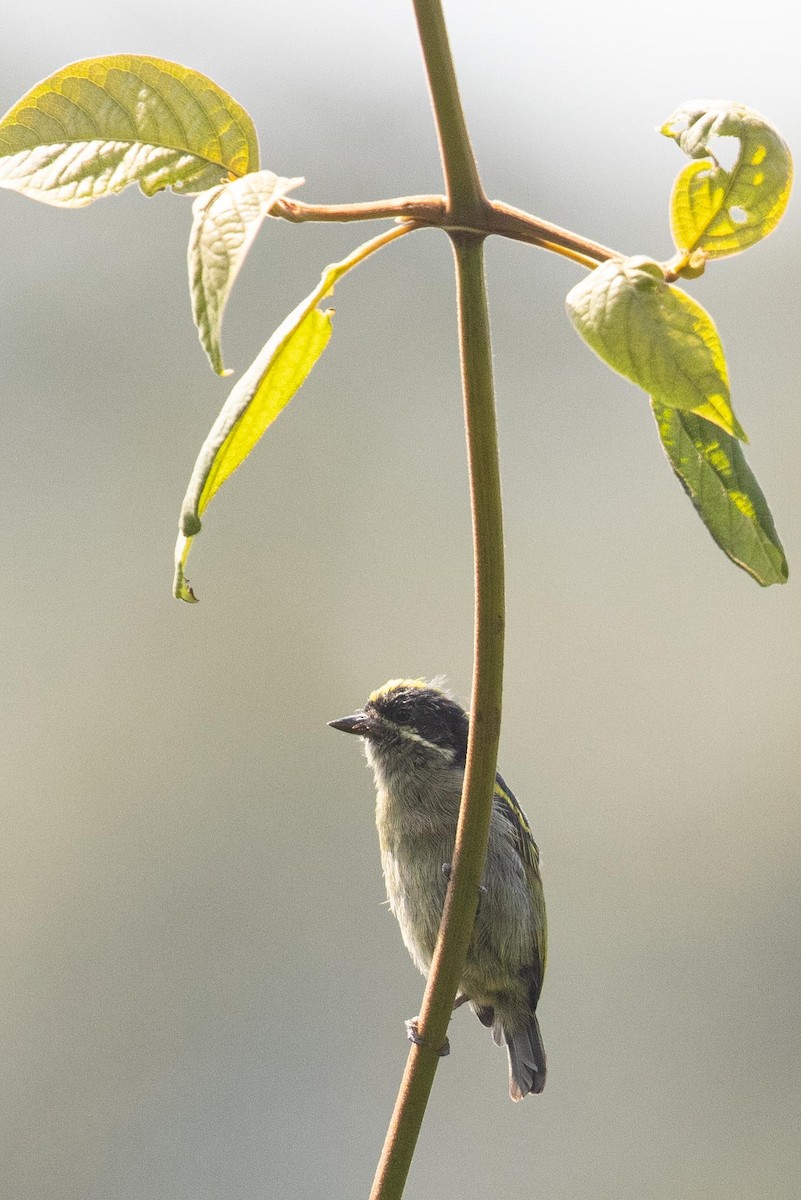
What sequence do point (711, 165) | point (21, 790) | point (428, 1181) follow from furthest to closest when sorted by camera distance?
point (21, 790)
point (428, 1181)
point (711, 165)

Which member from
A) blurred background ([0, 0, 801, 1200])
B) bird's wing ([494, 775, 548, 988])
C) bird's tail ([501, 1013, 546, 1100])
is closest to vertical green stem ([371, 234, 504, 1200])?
bird's wing ([494, 775, 548, 988])

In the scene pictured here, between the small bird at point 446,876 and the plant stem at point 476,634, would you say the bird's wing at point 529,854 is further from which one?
the plant stem at point 476,634

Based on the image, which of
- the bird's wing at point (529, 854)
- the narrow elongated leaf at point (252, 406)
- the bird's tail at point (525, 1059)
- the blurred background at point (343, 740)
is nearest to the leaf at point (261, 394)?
the narrow elongated leaf at point (252, 406)

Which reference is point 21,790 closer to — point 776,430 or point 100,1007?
point 100,1007

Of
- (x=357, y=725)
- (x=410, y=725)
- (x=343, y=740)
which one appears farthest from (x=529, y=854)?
(x=343, y=740)

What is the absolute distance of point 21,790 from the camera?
29297mm

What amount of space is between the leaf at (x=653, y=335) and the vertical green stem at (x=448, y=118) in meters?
0.13

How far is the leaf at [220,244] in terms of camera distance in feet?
3.58

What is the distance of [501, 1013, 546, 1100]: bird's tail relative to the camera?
4281 mm

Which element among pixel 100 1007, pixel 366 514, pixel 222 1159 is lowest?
pixel 222 1159

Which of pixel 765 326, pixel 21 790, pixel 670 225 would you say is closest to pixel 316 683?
pixel 21 790

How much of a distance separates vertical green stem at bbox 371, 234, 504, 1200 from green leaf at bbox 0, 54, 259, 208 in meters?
0.31

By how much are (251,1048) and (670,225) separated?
82.5 feet

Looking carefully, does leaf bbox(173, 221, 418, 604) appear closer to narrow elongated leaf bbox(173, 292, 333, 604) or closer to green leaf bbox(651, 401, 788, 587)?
narrow elongated leaf bbox(173, 292, 333, 604)
